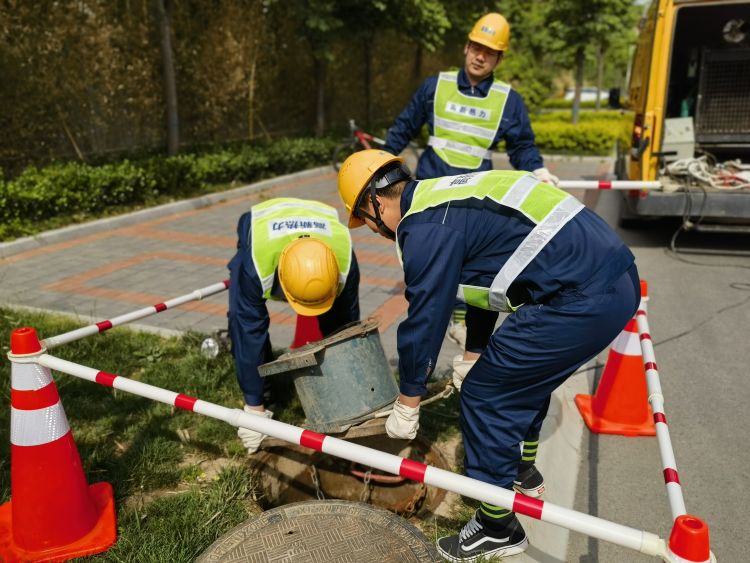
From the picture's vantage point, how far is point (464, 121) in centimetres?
426

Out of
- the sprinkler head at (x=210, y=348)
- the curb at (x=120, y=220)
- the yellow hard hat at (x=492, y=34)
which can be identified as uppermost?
the yellow hard hat at (x=492, y=34)

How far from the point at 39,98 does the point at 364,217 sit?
7950 mm

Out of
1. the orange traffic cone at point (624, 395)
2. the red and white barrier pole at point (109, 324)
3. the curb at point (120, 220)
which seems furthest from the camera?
the curb at point (120, 220)

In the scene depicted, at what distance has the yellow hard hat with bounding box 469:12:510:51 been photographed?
4020 millimetres

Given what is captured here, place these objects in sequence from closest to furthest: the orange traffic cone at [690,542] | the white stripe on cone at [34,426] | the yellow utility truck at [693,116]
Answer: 1. the orange traffic cone at [690,542]
2. the white stripe on cone at [34,426]
3. the yellow utility truck at [693,116]

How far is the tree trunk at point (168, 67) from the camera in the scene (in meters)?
9.38

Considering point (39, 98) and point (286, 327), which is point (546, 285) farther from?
point (39, 98)

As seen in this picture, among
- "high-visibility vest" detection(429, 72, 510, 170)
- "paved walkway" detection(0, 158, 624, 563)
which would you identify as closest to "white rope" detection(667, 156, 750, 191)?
"paved walkway" detection(0, 158, 624, 563)

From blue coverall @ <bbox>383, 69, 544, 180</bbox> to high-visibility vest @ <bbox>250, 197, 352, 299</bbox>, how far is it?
1562 millimetres

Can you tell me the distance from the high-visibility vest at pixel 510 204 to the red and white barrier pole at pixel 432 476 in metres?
0.65

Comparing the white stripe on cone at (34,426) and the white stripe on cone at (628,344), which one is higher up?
the white stripe on cone at (34,426)

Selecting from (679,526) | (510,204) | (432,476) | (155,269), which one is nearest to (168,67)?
(155,269)

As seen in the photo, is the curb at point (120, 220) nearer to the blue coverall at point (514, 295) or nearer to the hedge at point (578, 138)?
the blue coverall at point (514, 295)

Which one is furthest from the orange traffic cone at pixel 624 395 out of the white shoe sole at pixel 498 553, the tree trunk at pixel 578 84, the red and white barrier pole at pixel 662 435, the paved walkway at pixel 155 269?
the tree trunk at pixel 578 84
